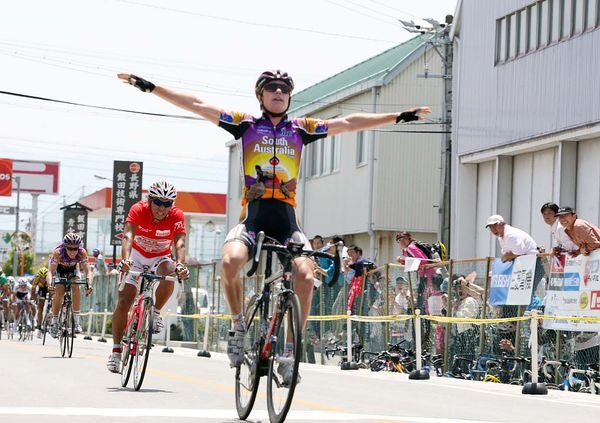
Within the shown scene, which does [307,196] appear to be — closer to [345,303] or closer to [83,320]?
[83,320]

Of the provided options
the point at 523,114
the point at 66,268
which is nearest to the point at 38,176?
the point at 523,114

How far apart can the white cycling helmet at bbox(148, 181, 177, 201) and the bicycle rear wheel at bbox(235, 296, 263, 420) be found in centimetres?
374

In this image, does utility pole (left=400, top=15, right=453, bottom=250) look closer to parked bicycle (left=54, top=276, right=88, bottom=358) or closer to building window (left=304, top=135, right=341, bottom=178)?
building window (left=304, top=135, right=341, bottom=178)

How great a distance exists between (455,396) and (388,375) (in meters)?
4.90

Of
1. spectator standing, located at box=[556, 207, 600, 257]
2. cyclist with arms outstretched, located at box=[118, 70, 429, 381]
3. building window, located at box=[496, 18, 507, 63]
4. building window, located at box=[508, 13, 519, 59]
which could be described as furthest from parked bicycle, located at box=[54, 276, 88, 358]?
building window, located at box=[496, 18, 507, 63]

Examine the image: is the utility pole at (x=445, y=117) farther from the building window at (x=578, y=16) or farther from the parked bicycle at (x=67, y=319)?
the parked bicycle at (x=67, y=319)

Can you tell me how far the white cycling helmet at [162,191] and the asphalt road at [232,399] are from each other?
185cm

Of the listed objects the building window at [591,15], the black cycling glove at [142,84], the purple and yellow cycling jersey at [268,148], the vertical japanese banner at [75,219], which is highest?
the building window at [591,15]

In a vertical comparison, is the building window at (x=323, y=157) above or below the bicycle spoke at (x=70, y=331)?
above

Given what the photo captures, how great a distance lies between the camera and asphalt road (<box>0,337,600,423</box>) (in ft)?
32.7

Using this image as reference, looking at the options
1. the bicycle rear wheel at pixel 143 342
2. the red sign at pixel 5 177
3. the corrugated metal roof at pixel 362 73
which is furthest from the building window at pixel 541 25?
the red sign at pixel 5 177

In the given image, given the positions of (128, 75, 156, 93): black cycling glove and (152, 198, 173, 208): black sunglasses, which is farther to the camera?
(152, 198, 173, 208): black sunglasses

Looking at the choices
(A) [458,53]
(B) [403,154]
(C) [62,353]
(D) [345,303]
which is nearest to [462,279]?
(D) [345,303]

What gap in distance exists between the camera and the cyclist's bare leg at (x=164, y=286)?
13.4 meters
